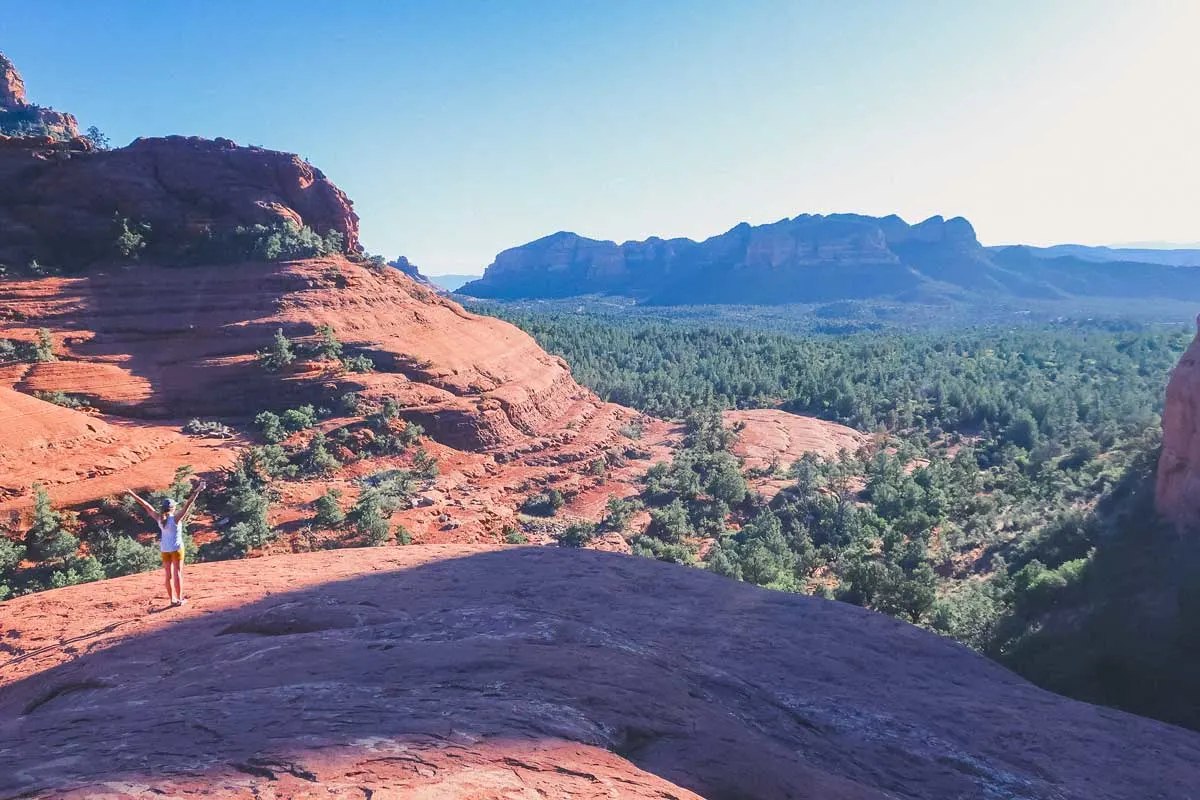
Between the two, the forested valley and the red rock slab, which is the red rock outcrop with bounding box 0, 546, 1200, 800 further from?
the red rock slab

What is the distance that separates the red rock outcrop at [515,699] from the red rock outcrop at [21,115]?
6398cm

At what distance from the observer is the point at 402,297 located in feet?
115

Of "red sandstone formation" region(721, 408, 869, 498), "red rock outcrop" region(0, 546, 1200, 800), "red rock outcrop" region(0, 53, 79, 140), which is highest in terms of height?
"red rock outcrop" region(0, 53, 79, 140)

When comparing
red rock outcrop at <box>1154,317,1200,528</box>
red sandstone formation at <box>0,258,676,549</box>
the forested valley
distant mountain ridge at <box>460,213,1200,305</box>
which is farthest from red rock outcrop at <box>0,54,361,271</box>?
distant mountain ridge at <box>460,213,1200,305</box>

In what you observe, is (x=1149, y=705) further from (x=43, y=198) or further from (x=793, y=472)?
(x=43, y=198)

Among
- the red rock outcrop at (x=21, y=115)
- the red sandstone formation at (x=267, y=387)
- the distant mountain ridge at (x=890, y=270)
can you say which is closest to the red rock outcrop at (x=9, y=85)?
the red rock outcrop at (x=21, y=115)

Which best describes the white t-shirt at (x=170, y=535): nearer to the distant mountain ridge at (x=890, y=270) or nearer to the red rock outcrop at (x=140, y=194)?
the red rock outcrop at (x=140, y=194)

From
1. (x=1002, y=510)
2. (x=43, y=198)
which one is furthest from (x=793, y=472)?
(x=43, y=198)

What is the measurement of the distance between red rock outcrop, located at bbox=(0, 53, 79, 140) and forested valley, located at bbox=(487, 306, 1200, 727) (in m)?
46.3

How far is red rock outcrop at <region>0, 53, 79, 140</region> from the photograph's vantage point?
179ft

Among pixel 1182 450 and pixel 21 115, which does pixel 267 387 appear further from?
pixel 21 115

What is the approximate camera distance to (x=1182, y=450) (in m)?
16.1

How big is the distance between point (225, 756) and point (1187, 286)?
21304 cm

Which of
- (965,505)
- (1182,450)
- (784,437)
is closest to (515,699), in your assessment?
(1182,450)
